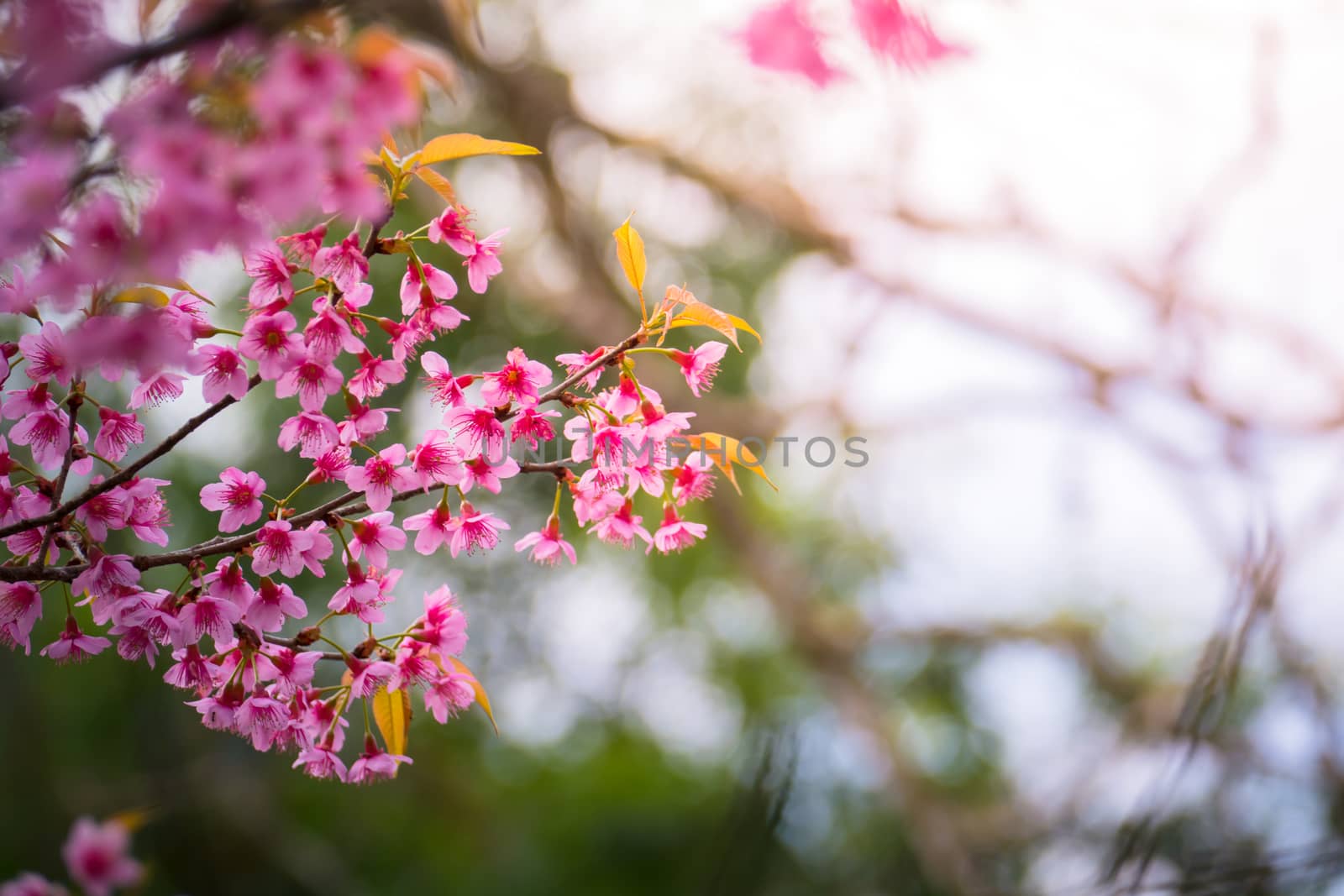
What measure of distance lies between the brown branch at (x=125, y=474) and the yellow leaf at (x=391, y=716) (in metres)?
0.20

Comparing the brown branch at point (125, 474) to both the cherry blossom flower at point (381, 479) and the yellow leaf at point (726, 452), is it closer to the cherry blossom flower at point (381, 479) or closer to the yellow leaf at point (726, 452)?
the cherry blossom flower at point (381, 479)

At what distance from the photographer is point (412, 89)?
0.35 meters

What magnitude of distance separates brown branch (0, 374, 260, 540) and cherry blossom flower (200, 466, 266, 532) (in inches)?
2.3

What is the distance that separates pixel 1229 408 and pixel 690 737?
2.64 metres

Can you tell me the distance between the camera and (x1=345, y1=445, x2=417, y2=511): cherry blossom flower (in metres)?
0.54

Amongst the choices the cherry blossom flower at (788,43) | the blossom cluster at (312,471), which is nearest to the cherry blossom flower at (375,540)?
the blossom cluster at (312,471)

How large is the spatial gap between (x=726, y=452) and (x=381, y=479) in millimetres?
213

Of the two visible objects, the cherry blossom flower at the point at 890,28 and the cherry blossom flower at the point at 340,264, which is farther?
the cherry blossom flower at the point at 890,28

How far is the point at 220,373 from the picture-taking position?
0.53 meters

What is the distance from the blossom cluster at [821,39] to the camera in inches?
54.1

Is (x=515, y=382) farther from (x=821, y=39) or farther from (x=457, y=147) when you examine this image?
(x=821, y=39)

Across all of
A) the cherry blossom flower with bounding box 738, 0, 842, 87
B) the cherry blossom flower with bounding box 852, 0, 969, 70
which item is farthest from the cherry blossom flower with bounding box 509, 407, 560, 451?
the cherry blossom flower with bounding box 738, 0, 842, 87

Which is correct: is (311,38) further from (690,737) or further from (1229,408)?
(690,737)

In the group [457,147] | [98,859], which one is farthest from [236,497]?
[98,859]
